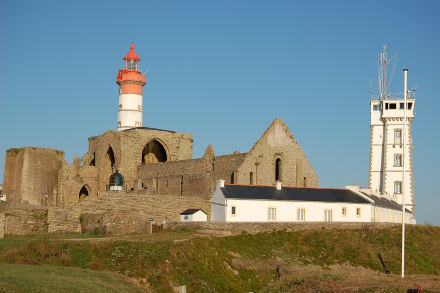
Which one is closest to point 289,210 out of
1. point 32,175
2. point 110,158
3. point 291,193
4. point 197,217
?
point 291,193

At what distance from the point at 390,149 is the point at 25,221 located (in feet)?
92.5

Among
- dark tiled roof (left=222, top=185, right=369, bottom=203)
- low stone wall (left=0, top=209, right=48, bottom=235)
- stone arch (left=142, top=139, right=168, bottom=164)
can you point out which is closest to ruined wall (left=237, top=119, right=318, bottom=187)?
dark tiled roof (left=222, top=185, right=369, bottom=203)

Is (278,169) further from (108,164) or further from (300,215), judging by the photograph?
(108,164)

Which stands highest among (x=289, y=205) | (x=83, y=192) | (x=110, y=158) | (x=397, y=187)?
(x=110, y=158)

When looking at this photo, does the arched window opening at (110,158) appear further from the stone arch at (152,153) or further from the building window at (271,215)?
the building window at (271,215)

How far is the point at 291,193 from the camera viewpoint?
45.6m

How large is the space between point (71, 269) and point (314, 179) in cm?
2840

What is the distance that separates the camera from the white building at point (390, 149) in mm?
56125

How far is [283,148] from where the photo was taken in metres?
53.6

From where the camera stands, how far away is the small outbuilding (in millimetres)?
44938

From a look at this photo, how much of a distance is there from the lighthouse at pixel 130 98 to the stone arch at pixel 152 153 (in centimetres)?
405

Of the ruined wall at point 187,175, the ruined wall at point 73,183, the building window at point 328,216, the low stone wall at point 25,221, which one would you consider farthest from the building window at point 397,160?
the low stone wall at point 25,221

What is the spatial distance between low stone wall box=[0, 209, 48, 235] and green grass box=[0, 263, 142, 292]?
50.2 ft

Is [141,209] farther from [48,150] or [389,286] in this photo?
[389,286]
